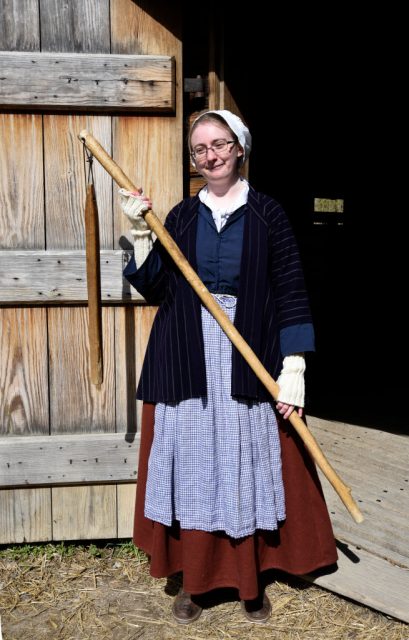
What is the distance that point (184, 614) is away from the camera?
107 inches

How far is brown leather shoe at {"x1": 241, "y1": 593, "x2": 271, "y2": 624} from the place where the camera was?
2709 millimetres

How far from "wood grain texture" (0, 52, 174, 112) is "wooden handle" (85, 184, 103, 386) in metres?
0.48

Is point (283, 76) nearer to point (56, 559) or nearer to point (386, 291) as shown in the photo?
point (386, 291)

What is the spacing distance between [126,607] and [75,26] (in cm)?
231

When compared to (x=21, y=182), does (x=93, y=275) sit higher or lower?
lower

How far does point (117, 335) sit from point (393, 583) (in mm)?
1502

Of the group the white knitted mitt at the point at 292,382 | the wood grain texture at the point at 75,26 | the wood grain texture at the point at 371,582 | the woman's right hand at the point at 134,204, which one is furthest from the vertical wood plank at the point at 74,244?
the wood grain texture at the point at 371,582

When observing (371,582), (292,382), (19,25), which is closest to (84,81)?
(19,25)

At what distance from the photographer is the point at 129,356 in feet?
10.00

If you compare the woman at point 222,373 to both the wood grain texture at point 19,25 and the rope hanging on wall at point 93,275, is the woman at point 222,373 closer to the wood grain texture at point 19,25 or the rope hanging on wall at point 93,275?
the rope hanging on wall at point 93,275

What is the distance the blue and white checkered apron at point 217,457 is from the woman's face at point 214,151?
0.44 meters

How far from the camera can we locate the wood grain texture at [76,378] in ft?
9.81

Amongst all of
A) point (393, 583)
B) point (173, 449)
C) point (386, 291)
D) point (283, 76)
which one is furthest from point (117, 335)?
point (386, 291)

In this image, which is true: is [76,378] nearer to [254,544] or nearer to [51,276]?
[51,276]
